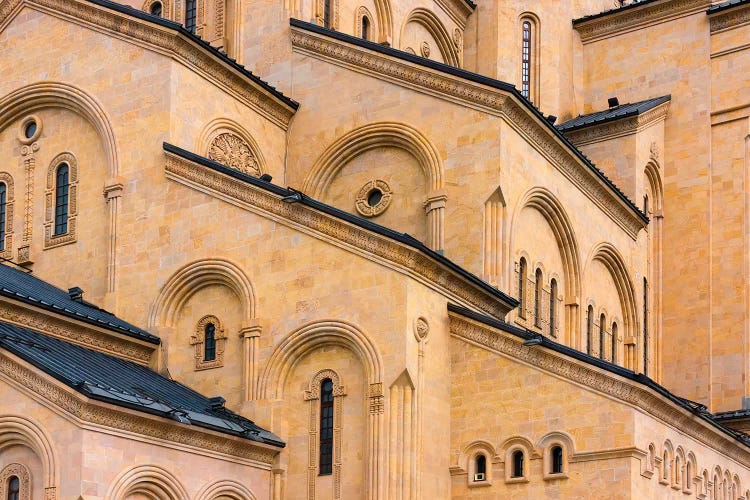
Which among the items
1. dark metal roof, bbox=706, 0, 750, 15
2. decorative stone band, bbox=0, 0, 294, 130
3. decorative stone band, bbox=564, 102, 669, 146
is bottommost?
decorative stone band, bbox=0, 0, 294, 130

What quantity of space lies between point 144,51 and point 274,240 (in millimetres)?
6052

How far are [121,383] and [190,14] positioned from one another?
592 inches

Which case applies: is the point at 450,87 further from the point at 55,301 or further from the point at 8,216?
the point at 8,216

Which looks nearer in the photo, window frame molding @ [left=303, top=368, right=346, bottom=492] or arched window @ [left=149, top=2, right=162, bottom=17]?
window frame molding @ [left=303, top=368, right=346, bottom=492]

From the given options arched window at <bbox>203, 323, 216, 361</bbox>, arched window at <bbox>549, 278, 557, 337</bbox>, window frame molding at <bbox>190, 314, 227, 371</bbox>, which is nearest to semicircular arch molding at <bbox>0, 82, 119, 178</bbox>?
window frame molding at <bbox>190, 314, 227, 371</bbox>

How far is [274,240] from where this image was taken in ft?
106

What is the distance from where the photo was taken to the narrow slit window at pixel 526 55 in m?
50.6

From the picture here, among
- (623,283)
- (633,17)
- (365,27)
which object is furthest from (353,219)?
(633,17)

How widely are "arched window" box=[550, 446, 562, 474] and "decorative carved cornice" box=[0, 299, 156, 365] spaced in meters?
9.10

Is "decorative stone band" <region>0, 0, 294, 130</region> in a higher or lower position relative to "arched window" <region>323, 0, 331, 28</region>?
lower

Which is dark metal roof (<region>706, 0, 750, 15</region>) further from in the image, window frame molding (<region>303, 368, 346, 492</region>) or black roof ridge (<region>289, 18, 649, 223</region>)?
window frame molding (<region>303, 368, 346, 492</region>)

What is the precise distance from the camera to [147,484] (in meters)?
27.5

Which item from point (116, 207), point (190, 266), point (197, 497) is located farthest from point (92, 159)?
point (197, 497)

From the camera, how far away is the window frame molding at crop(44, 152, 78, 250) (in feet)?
115
